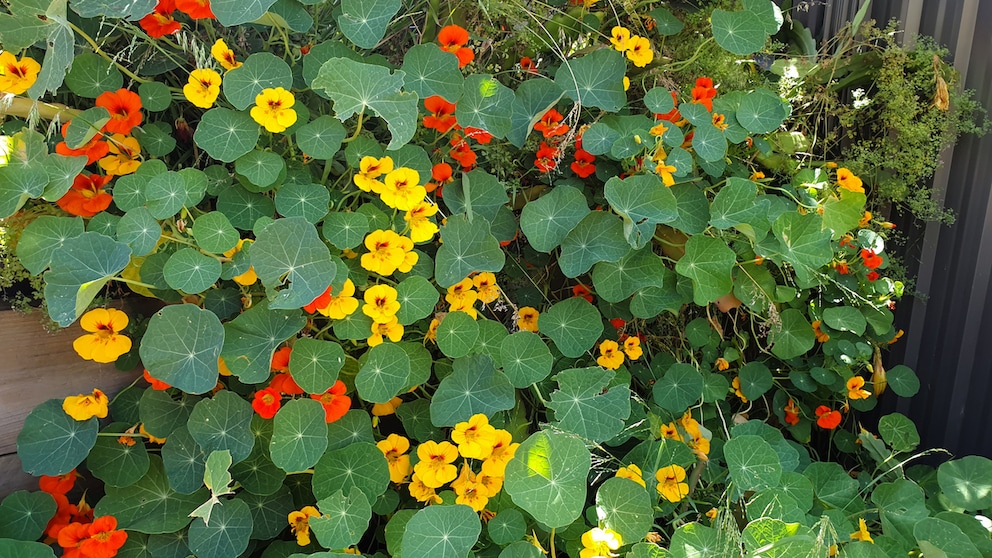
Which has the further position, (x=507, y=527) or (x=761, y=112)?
(x=761, y=112)

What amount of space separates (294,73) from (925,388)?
1886 millimetres

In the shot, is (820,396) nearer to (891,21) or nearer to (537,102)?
(891,21)

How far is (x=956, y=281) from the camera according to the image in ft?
6.03

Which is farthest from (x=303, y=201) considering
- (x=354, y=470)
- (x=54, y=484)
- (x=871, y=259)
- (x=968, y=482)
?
(x=968, y=482)

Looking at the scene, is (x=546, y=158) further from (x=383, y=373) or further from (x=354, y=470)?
(x=354, y=470)

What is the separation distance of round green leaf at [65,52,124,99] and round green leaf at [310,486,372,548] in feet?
2.92

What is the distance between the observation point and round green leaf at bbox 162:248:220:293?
A: 1.15 m

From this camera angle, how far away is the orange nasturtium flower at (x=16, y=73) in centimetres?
117

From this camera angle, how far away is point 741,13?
62.6 inches

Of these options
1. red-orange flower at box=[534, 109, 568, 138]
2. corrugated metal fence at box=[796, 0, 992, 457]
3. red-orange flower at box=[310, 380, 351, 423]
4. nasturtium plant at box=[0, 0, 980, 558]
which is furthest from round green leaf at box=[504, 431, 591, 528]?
corrugated metal fence at box=[796, 0, 992, 457]

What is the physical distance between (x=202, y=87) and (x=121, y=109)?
0.17 meters

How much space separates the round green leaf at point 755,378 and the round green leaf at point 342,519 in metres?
1.17

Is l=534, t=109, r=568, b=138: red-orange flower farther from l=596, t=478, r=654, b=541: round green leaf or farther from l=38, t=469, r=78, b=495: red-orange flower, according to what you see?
l=38, t=469, r=78, b=495: red-orange flower

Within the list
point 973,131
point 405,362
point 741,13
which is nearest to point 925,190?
point 973,131
